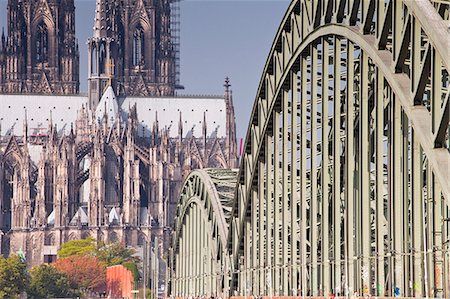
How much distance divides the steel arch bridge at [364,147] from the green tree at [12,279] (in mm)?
114948

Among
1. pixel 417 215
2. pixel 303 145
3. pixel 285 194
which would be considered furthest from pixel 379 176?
pixel 285 194

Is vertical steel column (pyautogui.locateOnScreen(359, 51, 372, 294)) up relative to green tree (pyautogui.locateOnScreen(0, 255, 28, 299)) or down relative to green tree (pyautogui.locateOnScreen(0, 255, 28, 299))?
up

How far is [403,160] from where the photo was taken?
1545 inches

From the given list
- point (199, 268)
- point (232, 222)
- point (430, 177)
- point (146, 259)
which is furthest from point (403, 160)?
point (146, 259)

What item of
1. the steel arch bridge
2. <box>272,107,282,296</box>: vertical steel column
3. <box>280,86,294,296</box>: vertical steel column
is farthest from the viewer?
<box>272,107,282,296</box>: vertical steel column

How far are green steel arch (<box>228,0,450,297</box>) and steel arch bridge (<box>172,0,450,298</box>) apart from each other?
0.04 m

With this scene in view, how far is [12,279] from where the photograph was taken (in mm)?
180250

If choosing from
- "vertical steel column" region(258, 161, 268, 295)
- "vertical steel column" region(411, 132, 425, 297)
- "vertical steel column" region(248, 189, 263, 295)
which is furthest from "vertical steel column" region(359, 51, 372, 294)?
"vertical steel column" region(248, 189, 263, 295)

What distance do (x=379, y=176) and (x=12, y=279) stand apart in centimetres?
14216

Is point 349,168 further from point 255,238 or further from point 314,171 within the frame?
point 255,238

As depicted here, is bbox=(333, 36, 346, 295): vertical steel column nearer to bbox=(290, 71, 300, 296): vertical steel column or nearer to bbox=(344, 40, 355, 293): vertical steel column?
bbox=(344, 40, 355, 293): vertical steel column

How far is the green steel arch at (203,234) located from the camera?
7756cm

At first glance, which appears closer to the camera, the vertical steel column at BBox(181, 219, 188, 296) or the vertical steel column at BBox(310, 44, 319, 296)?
the vertical steel column at BBox(310, 44, 319, 296)

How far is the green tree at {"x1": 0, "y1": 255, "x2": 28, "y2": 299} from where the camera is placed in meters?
Answer: 176
